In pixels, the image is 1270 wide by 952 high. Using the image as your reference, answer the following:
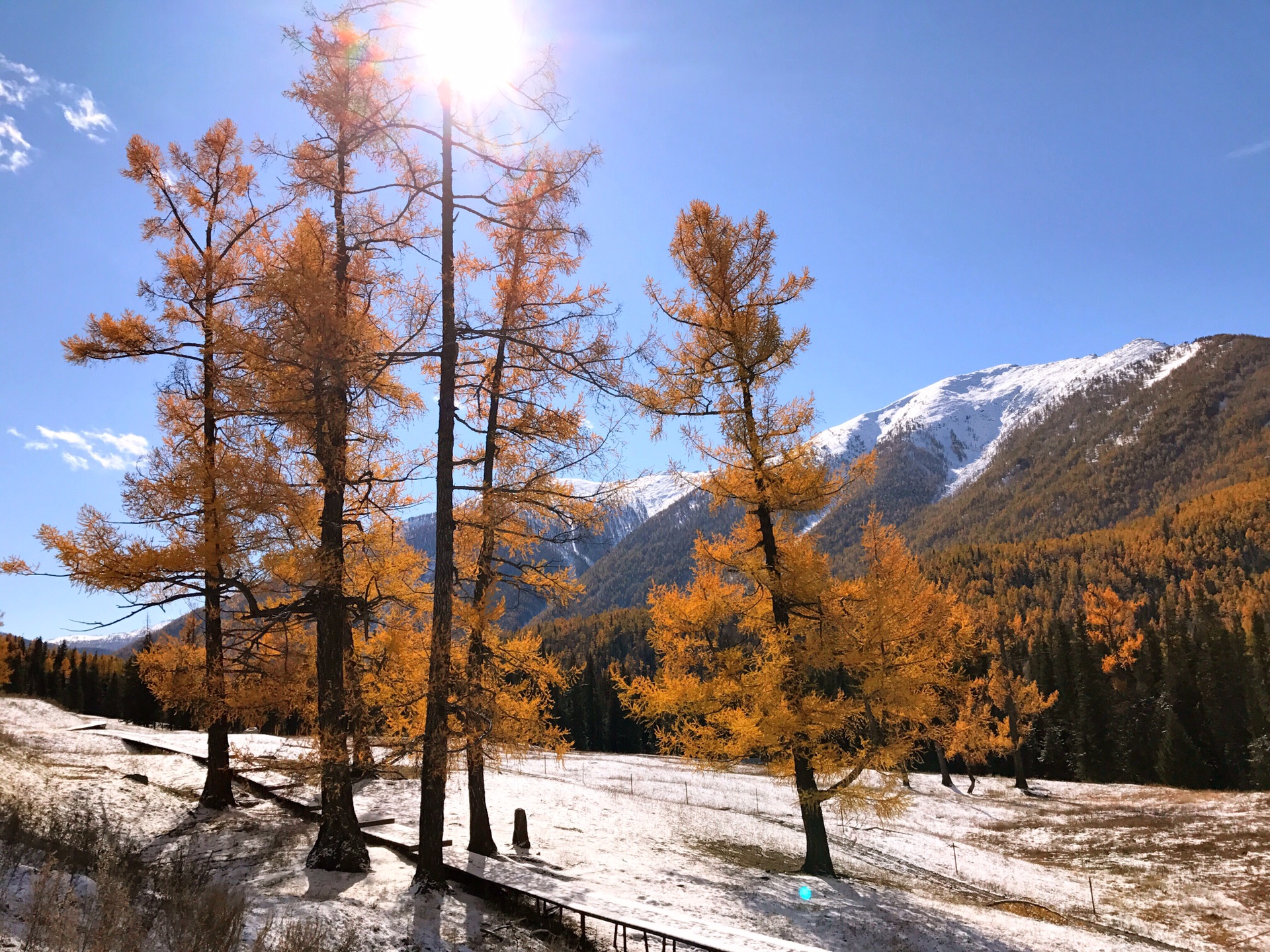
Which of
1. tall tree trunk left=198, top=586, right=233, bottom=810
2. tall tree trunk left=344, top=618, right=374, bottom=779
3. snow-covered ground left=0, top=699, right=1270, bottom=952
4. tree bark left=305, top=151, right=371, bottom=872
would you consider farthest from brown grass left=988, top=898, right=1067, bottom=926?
tall tree trunk left=198, top=586, right=233, bottom=810

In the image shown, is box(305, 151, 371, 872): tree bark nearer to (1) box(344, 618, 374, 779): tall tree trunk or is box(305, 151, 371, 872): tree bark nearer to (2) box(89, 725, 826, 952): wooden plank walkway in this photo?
(1) box(344, 618, 374, 779): tall tree trunk

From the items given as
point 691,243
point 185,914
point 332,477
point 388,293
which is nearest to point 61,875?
point 185,914

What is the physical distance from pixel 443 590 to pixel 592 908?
430 centimetres

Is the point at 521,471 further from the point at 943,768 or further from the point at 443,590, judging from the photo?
the point at 943,768

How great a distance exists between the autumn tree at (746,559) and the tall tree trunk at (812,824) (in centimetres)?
3

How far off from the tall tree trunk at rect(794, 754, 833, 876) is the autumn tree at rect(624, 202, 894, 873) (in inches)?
1.1

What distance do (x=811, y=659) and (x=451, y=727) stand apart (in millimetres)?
6279

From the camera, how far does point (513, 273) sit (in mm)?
13234

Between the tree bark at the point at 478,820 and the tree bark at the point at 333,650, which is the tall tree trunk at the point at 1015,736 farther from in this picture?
the tree bark at the point at 333,650

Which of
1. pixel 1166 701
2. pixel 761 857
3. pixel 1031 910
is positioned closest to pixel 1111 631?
pixel 1166 701

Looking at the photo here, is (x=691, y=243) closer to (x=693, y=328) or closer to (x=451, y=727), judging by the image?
(x=693, y=328)

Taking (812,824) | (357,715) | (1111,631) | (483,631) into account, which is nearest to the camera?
(357,715)

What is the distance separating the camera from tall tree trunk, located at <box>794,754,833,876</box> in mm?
12695

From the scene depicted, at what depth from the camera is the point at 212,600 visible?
12.1 metres
